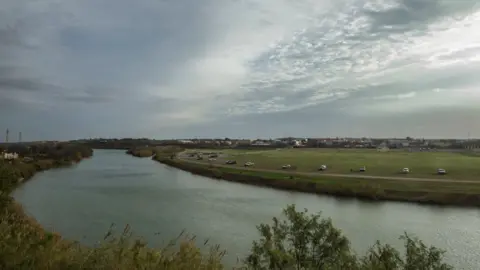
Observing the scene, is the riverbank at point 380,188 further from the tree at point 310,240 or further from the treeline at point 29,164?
the treeline at point 29,164


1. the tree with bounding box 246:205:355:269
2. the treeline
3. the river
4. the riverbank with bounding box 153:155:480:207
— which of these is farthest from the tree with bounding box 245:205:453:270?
the riverbank with bounding box 153:155:480:207

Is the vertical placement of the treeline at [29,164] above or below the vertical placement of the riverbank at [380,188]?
above

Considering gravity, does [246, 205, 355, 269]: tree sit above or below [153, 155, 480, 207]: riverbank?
above

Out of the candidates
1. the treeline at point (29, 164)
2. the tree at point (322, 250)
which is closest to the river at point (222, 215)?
the tree at point (322, 250)

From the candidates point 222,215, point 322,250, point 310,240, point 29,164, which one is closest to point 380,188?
point 222,215

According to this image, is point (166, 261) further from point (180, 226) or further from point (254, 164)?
point (254, 164)

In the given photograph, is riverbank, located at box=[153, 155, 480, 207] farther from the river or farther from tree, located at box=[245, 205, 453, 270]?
tree, located at box=[245, 205, 453, 270]

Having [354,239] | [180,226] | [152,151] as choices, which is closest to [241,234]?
[180,226]
